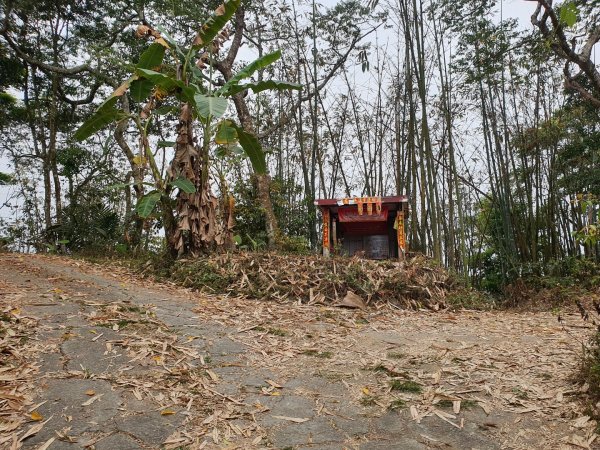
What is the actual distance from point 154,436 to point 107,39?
9.23 m

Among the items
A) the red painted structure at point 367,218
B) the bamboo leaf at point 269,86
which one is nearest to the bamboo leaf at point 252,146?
the bamboo leaf at point 269,86

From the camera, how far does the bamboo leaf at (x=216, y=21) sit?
15.5 feet

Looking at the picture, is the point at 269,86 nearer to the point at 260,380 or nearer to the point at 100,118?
the point at 100,118

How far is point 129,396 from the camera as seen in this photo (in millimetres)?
1902

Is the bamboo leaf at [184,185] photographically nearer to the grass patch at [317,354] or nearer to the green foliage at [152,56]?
the green foliage at [152,56]

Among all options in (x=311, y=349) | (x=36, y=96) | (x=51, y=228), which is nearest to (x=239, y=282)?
(x=311, y=349)

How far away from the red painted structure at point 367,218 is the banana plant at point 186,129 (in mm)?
2058

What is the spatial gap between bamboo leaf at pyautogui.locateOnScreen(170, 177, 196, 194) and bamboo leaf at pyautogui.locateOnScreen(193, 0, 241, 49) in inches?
62.3

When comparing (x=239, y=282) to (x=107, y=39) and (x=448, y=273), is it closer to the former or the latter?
(x=448, y=273)

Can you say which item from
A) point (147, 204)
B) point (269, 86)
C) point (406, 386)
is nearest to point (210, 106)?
point (269, 86)

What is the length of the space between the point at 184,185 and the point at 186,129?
30.8 inches

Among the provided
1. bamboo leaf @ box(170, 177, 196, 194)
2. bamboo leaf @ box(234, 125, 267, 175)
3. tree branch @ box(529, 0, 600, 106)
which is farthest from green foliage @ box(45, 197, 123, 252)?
tree branch @ box(529, 0, 600, 106)

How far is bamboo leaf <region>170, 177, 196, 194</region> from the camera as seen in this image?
15.2 ft

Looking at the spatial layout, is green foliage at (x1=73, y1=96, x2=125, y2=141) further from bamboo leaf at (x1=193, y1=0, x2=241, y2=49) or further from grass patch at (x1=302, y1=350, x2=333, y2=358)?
grass patch at (x1=302, y1=350, x2=333, y2=358)
